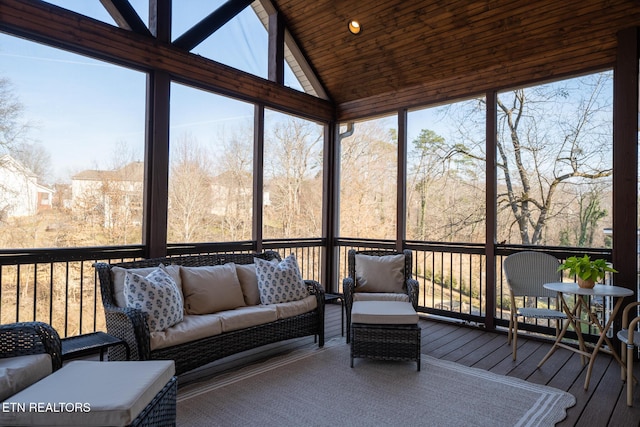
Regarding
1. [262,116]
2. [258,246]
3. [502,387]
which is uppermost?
[262,116]

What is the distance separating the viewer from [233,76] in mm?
4672

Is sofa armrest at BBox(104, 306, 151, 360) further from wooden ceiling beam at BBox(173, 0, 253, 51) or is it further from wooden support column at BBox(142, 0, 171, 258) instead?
wooden ceiling beam at BBox(173, 0, 253, 51)

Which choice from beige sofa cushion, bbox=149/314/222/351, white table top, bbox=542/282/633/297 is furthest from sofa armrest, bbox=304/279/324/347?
white table top, bbox=542/282/633/297

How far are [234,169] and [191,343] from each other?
2375 millimetres

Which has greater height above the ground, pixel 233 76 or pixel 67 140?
pixel 233 76

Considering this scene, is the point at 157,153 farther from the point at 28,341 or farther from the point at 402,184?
the point at 402,184

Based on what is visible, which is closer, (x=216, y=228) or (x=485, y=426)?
(x=485, y=426)

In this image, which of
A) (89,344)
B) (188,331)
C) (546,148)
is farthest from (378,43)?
(89,344)

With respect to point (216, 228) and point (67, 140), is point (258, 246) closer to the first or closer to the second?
point (216, 228)

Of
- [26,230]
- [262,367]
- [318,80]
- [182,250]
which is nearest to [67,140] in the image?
[26,230]

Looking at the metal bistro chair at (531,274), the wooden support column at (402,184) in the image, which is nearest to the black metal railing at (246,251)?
the wooden support column at (402,184)

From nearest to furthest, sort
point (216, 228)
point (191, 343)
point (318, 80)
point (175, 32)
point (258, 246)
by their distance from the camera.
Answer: point (191, 343) < point (175, 32) < point (216, 228) < point (258, 246) < point (318, 80)

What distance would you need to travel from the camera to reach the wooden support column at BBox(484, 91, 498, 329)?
4559 millimetres

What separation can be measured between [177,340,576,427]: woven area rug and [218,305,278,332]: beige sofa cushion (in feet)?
1.18
